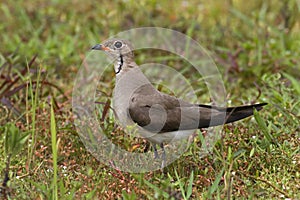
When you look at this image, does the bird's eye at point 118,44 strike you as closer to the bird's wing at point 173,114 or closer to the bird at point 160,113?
the bird at point 160,113

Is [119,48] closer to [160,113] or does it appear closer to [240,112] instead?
[160,113]

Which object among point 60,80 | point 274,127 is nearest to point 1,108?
point 60,80

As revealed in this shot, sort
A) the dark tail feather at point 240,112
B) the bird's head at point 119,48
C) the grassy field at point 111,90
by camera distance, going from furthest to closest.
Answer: the bird's head at point 119,48, the dark tail feather at point 240,112, the grassy field at point 111,90

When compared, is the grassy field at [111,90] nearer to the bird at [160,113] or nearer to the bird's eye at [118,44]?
the bird at [160,113]

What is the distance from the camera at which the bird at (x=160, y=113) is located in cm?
423

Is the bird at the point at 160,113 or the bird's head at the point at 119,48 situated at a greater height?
the bird's head at the point at 119,48

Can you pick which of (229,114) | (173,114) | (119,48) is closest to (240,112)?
(229,114)

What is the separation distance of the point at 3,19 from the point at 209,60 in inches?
106

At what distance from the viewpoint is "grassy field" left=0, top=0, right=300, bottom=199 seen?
3832 mm

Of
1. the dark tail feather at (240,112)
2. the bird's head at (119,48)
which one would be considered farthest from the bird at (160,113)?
the bird's head at (119,48)

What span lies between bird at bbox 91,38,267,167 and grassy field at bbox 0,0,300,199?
207 mm

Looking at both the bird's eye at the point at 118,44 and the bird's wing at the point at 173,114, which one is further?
the bird's eye at the point at 118,44

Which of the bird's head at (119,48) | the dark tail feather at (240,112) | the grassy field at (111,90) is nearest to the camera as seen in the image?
the grassy field at (111,90)

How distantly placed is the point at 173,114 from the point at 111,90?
4.64 ft
